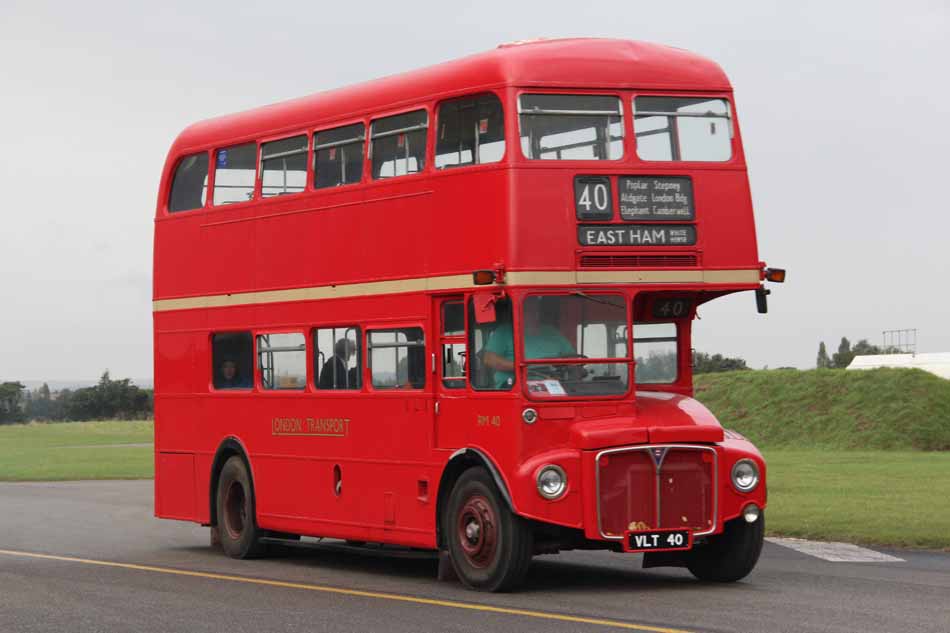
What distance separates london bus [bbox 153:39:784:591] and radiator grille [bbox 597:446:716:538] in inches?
0.7

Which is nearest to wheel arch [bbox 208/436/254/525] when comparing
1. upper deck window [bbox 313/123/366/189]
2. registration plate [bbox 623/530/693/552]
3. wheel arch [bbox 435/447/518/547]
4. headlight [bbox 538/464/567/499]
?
upper deck window [bbox 313/123/366/189]

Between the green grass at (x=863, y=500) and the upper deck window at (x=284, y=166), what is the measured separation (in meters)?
7.19

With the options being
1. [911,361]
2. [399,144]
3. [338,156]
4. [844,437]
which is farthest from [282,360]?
[911,361]

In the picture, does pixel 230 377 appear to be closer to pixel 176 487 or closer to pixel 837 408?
pixel 176 487

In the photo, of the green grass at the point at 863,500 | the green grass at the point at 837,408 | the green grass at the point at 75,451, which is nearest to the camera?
the green grass at the point at 863,500

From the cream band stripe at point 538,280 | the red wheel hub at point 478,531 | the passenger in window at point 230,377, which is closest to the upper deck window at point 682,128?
the cream band stripe at point 538,280

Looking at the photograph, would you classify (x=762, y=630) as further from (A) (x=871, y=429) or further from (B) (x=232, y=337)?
(A) (x=871, y=429)

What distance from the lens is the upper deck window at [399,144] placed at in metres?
16.1

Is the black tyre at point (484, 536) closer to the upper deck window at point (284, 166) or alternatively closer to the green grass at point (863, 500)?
the upper deck window at point (284, 166)

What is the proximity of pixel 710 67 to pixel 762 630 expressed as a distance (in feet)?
18.6

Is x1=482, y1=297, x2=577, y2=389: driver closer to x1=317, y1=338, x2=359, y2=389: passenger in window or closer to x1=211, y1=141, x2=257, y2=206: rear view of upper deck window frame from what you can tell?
x1=317, y1=338, x2=359, y2=389: passenger in window

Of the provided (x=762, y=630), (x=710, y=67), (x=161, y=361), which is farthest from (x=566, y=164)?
(x=161, y=361)

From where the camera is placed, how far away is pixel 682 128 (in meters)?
15.3

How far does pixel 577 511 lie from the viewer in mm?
14258
